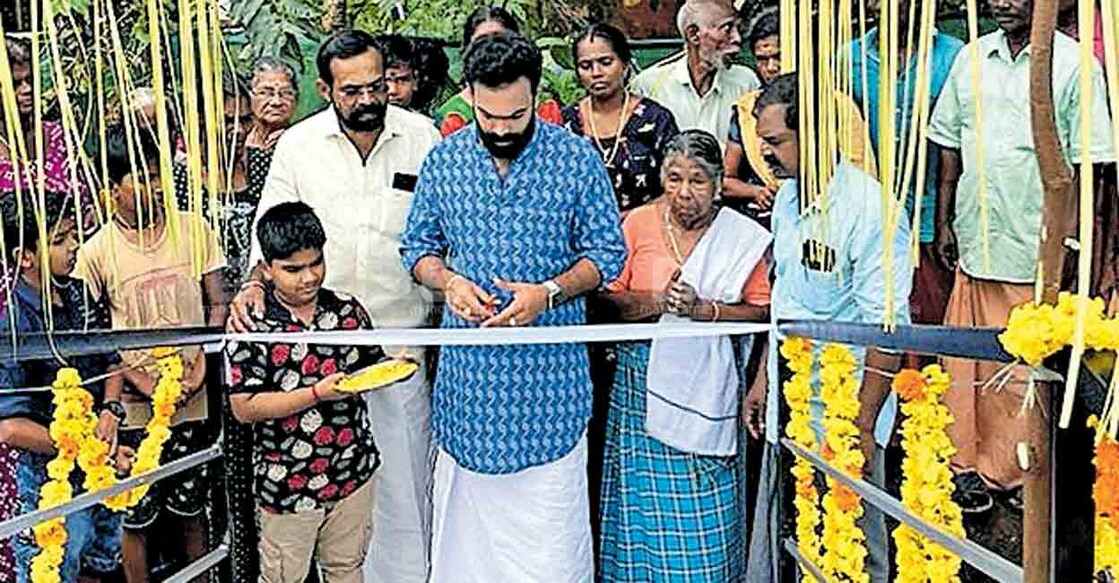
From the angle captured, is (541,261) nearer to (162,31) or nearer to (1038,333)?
(162,31)

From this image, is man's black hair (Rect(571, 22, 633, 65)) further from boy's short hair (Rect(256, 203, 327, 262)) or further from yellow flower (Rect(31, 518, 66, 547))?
yellow flower (Rect(31, 518, 66, 547))

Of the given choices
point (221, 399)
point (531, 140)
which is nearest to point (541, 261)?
point (531, 140)

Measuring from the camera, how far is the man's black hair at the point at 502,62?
348 centimetres

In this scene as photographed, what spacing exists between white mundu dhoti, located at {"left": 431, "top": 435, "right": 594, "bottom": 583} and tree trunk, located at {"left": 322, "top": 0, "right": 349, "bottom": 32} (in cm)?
215

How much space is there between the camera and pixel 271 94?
4730 millimetres

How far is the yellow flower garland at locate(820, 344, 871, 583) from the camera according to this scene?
9.09 ft

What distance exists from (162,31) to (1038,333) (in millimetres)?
962

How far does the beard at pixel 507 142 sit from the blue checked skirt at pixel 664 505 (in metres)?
0.58

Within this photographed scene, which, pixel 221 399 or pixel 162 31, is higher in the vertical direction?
pixel 162 31

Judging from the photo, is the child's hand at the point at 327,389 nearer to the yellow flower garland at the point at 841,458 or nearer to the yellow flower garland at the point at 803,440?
the yellow flower garland at the point at 803,440

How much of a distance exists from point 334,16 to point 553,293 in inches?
88.8

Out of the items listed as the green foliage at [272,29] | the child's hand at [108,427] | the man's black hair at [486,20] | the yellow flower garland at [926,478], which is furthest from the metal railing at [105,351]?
the green foliage at [272,29]

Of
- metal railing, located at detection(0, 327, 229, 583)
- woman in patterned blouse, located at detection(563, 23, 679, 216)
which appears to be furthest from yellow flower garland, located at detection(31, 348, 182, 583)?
woman in patterned blouse, located at detection(563, 23, 679, 216)

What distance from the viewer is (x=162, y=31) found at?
1660 millimetres
